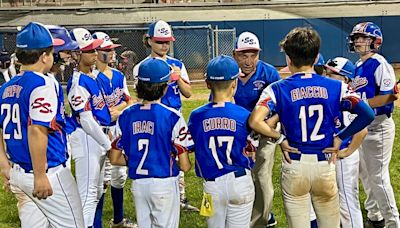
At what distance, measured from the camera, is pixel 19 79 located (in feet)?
13.0

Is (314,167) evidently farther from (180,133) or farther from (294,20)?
(294,20)

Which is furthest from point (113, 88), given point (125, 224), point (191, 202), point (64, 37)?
point (191, 202)

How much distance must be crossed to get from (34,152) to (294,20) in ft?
76.8

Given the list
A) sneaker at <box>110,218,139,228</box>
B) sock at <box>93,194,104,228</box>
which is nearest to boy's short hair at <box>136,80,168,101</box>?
sock at <box>93,194,104,228</box>

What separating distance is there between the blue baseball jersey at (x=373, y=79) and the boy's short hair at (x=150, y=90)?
88.9 inches

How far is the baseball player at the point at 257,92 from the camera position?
5512 millimetres

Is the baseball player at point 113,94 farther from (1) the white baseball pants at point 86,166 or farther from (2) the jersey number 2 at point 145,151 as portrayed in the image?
(2) the jersey number 2 at point 145,151

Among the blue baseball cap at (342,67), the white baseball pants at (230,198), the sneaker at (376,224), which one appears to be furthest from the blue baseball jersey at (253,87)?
the sneaker at (376,224)

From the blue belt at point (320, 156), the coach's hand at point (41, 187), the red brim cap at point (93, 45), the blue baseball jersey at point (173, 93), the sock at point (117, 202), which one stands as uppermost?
the red brim cap at point (93, 45)

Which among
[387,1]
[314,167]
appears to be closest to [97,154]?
[314,167]

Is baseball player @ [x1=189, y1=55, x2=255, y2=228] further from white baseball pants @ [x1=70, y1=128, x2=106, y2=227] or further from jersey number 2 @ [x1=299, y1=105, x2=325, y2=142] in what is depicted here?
white baseball pants @ [x1=70, y1=128, x2=106, y2=227]

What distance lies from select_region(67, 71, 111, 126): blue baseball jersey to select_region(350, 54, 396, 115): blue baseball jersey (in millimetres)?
2532

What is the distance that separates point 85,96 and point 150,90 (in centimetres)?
105

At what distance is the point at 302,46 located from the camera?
4.07 metres
